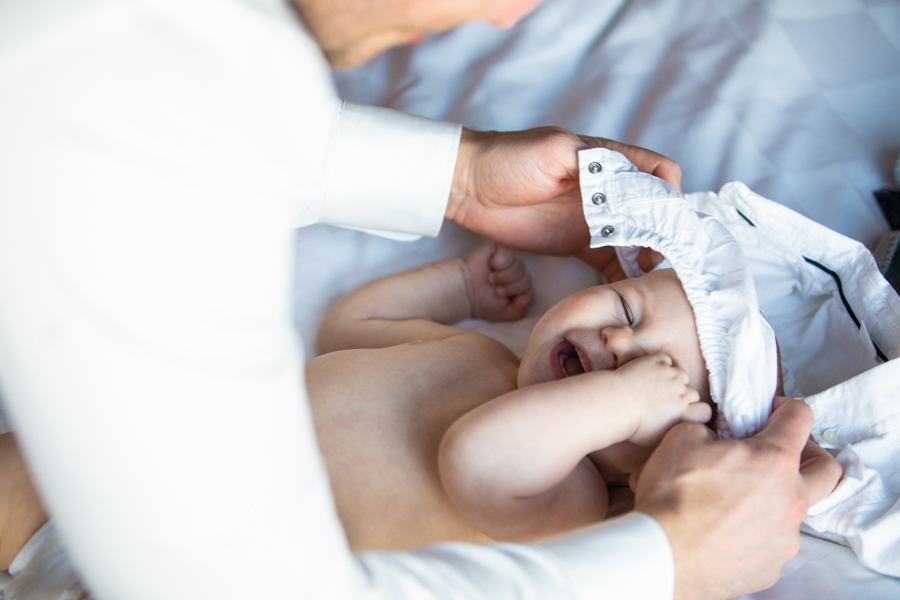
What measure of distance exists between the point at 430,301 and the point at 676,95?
2.79ft

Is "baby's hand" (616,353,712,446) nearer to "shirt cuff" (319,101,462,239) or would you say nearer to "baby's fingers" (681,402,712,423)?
"baby's fingers" (681,402,712,423)

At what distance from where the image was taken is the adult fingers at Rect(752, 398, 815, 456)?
0.88 m

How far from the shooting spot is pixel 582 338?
1.06 meters

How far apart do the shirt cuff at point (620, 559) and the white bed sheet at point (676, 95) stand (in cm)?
73

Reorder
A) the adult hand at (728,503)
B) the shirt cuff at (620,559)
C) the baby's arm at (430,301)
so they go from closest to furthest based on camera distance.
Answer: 1. the shirt cuff at (620,559)
2. the adult hand at (728,503)
3. the baby's arm at (430,301)

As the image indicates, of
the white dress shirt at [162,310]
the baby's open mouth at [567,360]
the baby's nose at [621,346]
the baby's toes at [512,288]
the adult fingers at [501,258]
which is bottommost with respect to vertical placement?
the baby's toes at [512,288]

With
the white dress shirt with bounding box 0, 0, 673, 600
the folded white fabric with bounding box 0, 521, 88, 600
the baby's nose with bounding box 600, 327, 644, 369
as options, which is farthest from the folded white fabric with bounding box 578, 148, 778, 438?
the folded white fabric with bounding box 0, 521, 88, 600

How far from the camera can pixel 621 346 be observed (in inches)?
40.1

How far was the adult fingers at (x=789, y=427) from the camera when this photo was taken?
884mm

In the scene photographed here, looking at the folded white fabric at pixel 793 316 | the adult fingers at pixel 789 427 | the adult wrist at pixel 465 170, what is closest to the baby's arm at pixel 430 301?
the adult wrist at pixel 465 170

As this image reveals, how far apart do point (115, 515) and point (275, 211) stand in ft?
0.89

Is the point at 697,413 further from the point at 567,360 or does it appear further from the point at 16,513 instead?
the point at 16,513

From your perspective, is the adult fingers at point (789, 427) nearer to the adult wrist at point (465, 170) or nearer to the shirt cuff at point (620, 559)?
the shirt cuff at point (620, 559)

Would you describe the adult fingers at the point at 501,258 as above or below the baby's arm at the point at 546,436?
below
